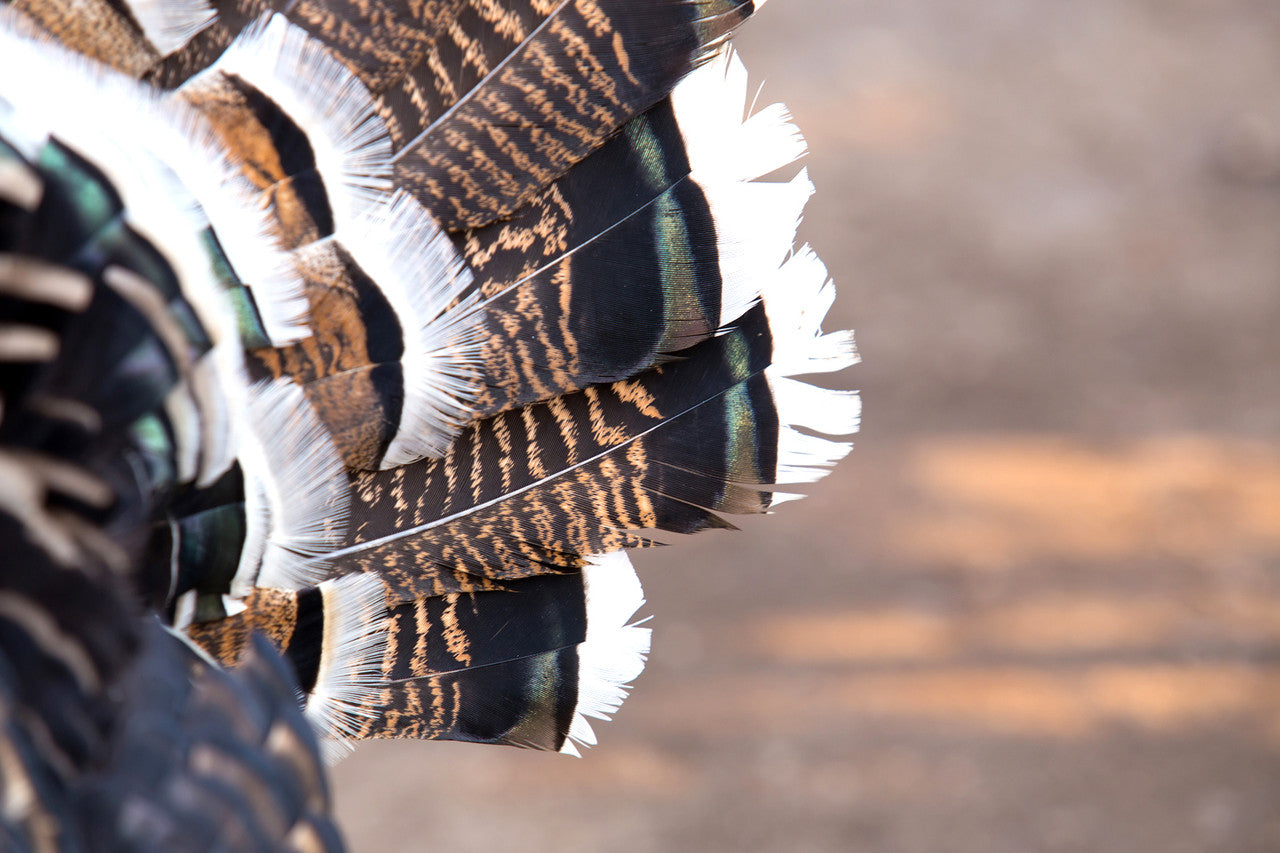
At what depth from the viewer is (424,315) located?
4.83ft

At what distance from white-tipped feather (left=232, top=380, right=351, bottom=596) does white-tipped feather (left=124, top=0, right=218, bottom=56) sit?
1.35 feet

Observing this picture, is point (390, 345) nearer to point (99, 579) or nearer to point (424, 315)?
point (424, 315)

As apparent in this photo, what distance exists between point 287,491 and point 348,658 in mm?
251

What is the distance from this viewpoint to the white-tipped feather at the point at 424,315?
144 cm

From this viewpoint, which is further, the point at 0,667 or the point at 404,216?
the point at 404,216

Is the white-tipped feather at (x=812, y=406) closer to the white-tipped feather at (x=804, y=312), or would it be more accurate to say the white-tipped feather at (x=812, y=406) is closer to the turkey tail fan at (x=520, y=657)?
the white-tipped feather at (x=804, y=312)

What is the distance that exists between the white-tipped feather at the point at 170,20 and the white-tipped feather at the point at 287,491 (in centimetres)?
41

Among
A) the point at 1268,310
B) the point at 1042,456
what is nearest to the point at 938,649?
the point at 1042,456

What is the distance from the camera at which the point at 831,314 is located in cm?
515

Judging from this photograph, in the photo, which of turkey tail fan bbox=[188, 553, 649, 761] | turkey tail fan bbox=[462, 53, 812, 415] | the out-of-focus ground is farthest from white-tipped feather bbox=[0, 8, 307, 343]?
the out-of-focus ground

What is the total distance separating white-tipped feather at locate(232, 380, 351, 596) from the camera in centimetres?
138

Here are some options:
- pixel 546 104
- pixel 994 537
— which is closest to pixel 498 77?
pixel 546 104

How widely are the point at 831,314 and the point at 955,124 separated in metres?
1.59

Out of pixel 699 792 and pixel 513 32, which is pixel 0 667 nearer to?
pixel 513 32
